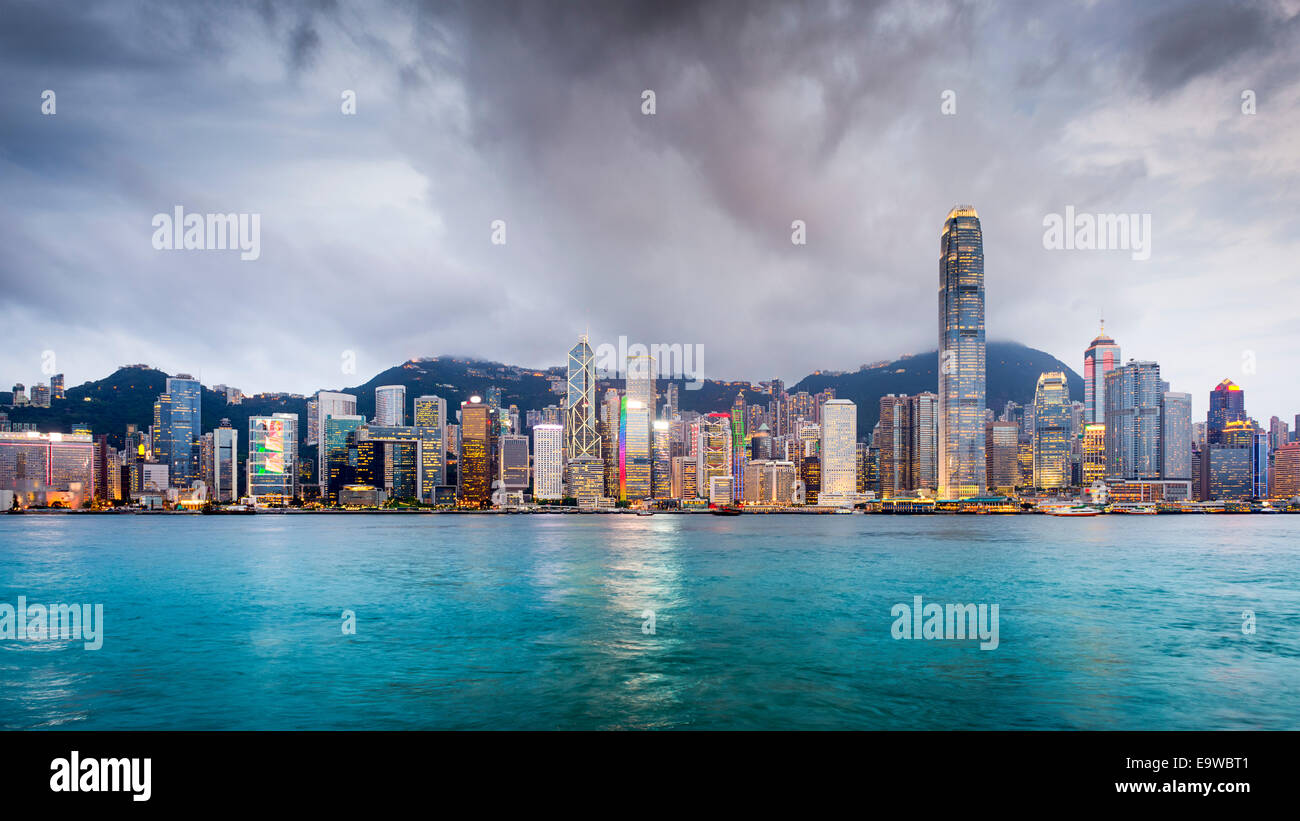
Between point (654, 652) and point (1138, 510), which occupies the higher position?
point (654, 652)

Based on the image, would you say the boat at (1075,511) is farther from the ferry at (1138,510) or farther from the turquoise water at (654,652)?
the turquoise water at (654,652)

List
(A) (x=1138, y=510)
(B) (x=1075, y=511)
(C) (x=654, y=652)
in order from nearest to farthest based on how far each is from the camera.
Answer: (C) (x=654, y=652)
(B) (x=1075, y=511)
(A) (x=1138, y=510)

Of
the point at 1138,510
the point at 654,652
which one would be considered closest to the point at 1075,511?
the point at 1138,510

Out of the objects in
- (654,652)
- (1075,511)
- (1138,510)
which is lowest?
(1138,510)

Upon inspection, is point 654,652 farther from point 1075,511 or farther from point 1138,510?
point 1138,510

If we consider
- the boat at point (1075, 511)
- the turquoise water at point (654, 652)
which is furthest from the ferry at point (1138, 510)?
the turquoise water at point (654, 652)

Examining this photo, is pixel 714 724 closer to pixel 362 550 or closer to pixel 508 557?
pixel 508 557

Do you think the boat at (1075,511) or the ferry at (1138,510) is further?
the ferry at (1138,510)

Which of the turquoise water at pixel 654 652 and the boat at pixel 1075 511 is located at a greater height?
the turquoise water at pixel 654 652

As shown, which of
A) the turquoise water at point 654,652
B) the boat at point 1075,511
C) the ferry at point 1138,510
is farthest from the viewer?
the ferry at point 1138,510
